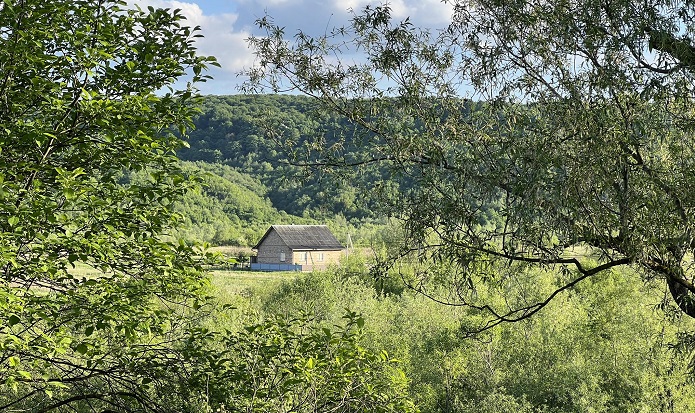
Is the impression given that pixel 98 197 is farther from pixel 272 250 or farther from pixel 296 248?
→ pixel 272 250

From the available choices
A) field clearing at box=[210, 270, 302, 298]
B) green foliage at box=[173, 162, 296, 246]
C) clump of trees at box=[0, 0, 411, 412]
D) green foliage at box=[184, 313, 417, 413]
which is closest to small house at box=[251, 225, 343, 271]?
green foliage at box=[173, 162, 296, 246]

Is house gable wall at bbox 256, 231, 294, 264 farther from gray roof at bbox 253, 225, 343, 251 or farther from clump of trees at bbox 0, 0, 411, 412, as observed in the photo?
clump of trees at bbox 0, 0, 411, 412

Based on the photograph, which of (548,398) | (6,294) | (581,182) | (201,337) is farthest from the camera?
(548,398)

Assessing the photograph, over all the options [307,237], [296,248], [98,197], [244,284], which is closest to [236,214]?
[307,237]

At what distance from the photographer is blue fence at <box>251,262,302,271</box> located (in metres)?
68.4

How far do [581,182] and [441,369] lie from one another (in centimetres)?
1703

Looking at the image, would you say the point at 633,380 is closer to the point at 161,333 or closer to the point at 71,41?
the point at 161,333

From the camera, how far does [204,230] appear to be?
216ft

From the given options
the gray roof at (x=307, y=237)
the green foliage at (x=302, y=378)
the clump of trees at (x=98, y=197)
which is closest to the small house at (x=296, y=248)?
the gray roof at (x=307, y=237)

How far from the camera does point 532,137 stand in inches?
230

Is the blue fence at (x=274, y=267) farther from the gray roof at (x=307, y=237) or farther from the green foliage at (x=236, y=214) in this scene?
the green foliage at (x=236, y=214)

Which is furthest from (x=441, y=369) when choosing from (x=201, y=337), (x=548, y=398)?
(x=201, y=337)

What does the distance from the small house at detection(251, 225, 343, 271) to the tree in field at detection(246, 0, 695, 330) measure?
191 feet

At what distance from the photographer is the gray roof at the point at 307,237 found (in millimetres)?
64875
